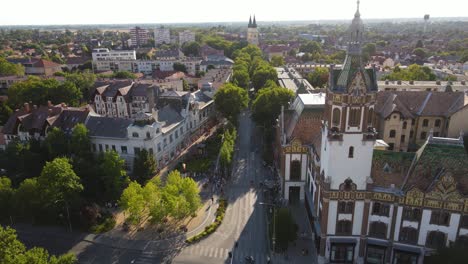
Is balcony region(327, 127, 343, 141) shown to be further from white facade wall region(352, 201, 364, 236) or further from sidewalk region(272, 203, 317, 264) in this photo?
sidewalk region(272, 203, 317, 264)

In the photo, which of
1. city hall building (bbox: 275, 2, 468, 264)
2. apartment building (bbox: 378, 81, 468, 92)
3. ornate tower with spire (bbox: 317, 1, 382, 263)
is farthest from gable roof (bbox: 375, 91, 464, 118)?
ornate tower with spire (bbox: 317, 1, 382, 263)

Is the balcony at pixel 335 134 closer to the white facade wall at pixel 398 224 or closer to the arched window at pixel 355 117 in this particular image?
the arched window at pixel 355 117

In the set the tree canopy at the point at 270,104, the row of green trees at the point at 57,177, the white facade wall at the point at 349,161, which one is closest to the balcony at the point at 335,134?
the white facade wall at the point at 349,161

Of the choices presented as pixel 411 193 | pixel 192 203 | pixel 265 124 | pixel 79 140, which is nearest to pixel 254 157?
pixel 265 124

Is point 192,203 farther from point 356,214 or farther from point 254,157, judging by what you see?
point 254,157

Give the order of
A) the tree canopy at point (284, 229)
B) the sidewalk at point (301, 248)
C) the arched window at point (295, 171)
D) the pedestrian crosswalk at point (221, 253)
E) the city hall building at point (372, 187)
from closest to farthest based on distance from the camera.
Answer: the city hall building at point (372, 187)
the tree canopy at point (284, 229)
the sidewalk at point (301, 248)
the pedestrian crosswalk at point (221, 253)
the arched window at point (295, 171)
